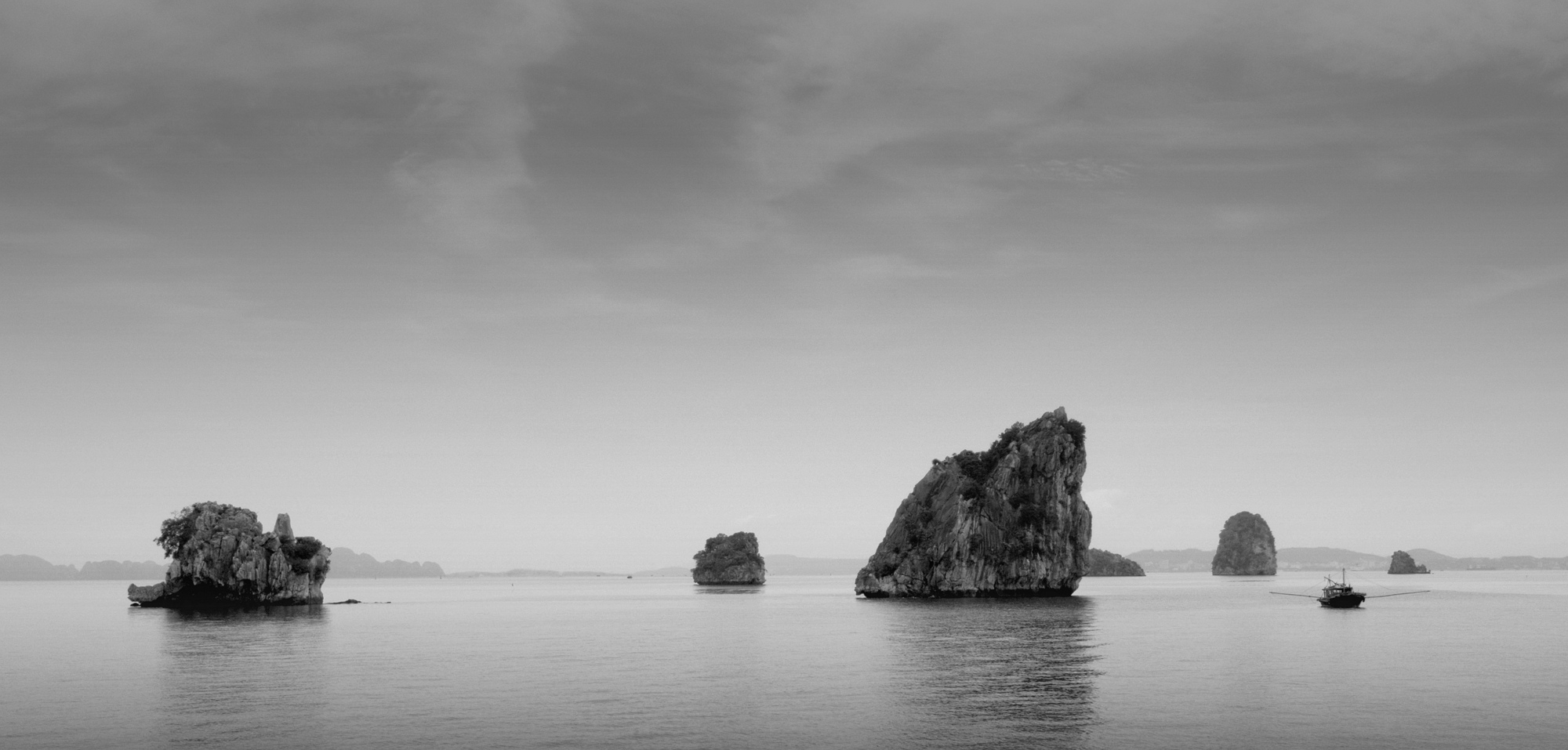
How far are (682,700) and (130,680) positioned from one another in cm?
3625

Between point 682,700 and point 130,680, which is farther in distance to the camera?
point 130,680

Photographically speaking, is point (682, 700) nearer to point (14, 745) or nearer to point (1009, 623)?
point (14, 745)

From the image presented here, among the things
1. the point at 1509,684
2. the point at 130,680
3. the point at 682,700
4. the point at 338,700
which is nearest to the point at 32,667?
the point at 130,680

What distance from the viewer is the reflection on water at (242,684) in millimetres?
47500

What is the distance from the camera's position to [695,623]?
5113 inches

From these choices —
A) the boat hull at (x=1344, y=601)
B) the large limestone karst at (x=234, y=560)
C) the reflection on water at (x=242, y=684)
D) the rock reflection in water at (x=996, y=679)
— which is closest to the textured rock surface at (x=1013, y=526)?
the boat hull at (x=1344, y=601)

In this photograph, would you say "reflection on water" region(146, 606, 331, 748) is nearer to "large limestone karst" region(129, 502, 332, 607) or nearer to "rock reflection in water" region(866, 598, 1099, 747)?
"rock reflection in water" region(866, 598, 1099, 747)

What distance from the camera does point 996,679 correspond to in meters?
65.6

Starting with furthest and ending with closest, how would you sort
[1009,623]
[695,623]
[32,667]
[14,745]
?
1. [695,623]
2. [1009,623]
3. [32,667]
4. [14,745]

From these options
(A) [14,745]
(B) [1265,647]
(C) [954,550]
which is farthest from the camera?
(C) [954,550]

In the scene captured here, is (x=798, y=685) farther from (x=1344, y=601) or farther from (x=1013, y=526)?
(x=1013, y=526)

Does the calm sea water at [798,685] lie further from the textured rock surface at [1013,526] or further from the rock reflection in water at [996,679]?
the textured rock surface at [1013,526]

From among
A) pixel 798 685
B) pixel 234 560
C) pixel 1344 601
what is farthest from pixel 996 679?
pixel 234 560

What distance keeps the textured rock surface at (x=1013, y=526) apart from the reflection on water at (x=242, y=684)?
10107 cm
